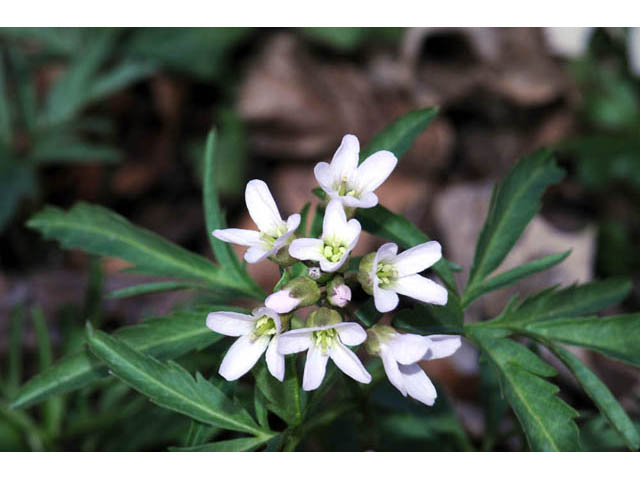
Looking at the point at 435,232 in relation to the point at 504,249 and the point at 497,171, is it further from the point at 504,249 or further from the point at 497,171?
the point at 504,249

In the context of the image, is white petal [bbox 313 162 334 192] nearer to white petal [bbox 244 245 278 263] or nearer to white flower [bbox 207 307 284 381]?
white petal [bbox 244 245 278 263]

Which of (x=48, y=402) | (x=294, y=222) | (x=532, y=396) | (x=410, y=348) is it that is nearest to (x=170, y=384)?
(x=294, y=222)

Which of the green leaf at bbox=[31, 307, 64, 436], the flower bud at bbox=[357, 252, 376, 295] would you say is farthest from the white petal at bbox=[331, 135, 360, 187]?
the green leaf at bbox=[31, 307, 64, 436]

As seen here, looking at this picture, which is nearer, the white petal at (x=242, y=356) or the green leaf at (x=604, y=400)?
the white petal at (x=242, y=356)

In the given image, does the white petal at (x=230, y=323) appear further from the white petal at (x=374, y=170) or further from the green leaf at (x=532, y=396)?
the green leaf at (x=532, y=396)

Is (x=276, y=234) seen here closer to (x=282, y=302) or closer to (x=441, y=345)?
(x=282, y=302)

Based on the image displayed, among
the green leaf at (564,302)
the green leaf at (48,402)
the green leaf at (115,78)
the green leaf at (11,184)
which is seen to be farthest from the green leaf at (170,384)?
the green leaf at (115,78)
